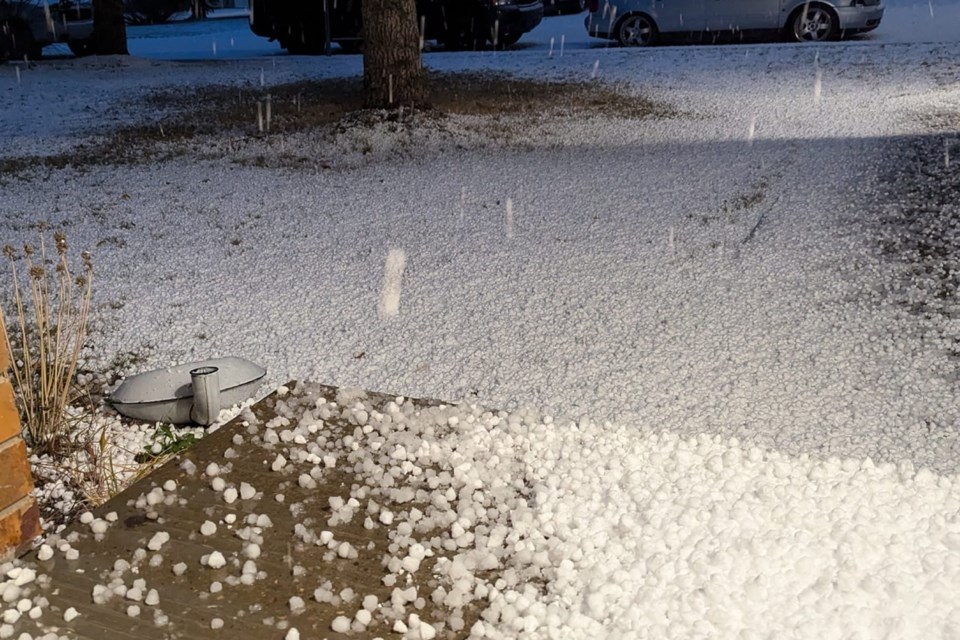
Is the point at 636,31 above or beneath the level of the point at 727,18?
beneath

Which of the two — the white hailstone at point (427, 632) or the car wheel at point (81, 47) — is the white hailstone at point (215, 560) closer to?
the white hailstone at point (427, 632)

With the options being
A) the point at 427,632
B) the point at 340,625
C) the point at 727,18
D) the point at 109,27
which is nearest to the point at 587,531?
the point at 427,632

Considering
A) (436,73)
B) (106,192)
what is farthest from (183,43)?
(106,192)

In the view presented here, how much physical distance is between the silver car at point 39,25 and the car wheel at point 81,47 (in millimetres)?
37

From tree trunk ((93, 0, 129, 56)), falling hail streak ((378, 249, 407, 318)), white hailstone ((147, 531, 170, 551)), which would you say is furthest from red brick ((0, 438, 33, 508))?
tree trunk ((93, 0, 129, 56))

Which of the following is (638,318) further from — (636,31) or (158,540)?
(636,31)

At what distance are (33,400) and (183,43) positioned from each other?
15309mm

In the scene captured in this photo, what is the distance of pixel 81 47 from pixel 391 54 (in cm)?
977

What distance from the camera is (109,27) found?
1202 centimetres

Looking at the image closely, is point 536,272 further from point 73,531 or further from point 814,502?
point 73,531

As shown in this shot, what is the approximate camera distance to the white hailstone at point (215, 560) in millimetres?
1834

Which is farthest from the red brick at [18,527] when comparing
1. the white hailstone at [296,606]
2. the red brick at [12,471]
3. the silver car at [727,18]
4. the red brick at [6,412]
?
the silver car at [727,18]

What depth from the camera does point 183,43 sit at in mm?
16406

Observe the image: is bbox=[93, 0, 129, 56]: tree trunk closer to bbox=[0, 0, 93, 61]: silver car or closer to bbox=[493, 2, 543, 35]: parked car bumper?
bbox=[0, 0, 93, 61]: silver car
